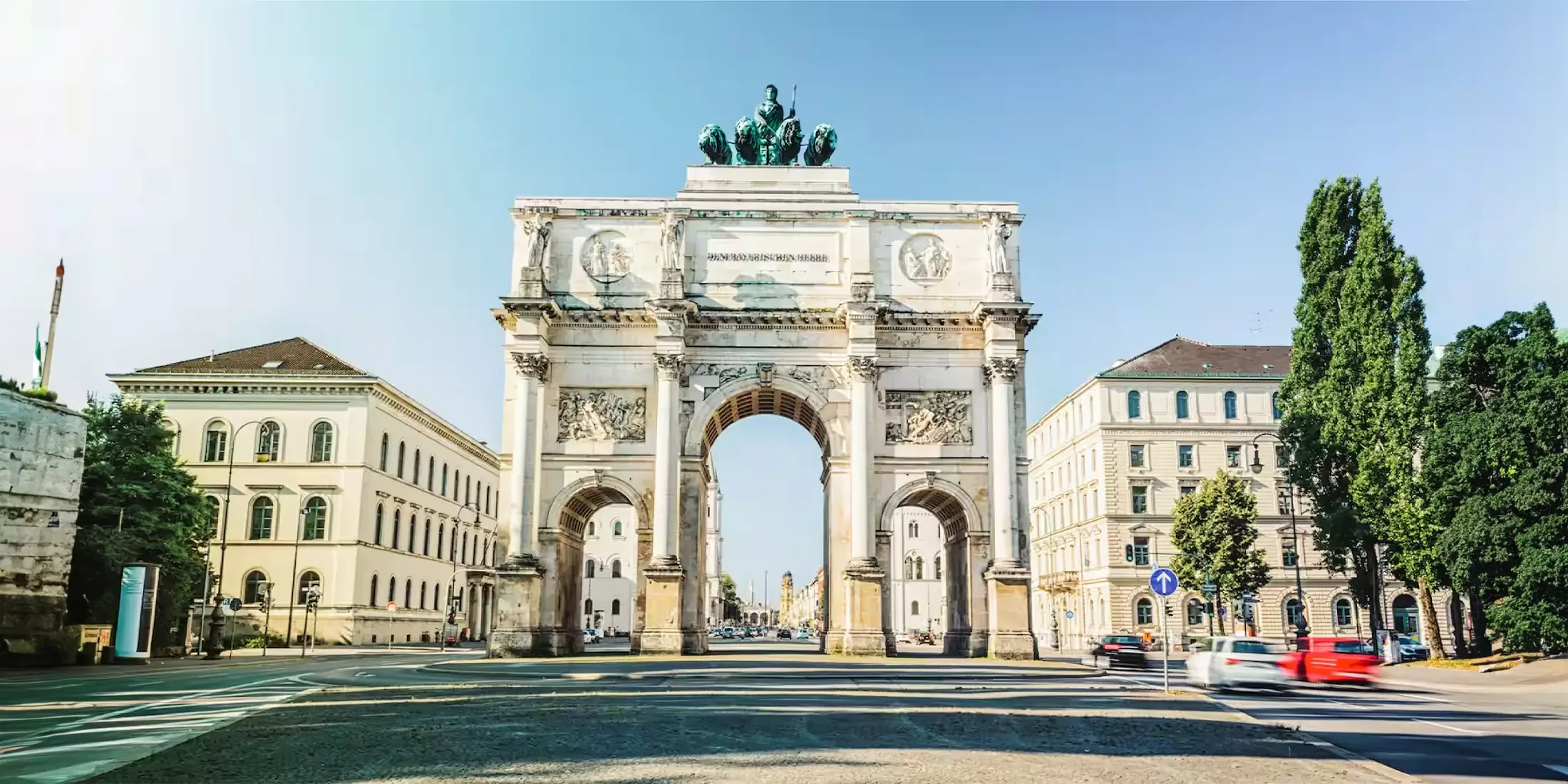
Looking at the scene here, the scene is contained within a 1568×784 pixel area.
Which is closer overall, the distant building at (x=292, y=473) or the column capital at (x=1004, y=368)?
the column capital at (x=1004, y=368)

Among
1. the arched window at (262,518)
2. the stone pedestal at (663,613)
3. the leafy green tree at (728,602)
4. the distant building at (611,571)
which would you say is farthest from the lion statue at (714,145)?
the leafy green tree at (728,602)

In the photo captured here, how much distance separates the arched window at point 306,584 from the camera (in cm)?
5409

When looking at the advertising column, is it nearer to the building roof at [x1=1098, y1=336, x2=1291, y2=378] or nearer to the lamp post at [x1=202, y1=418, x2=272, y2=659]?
the lamp post at [x1=202, y1=418, x2=272, y2=659]

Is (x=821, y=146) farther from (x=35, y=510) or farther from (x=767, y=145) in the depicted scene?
(x=35, y=510)

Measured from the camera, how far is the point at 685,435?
127ft

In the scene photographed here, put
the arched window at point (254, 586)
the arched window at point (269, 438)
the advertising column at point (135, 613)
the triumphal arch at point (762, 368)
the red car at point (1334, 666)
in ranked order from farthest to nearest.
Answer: the arched window at point (269, 438)
the arched window at point (254, 586)
the triumphal arch at point (762, 368)
the advertising column at point (135, 613)
the red car at point (1334, 666)

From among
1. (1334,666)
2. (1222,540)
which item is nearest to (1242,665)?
(1334,666)

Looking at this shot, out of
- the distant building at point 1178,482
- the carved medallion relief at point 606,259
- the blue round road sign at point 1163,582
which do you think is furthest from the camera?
the distant building at point 1178,482

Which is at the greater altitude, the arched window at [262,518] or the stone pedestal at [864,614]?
the arched window at [262,518]

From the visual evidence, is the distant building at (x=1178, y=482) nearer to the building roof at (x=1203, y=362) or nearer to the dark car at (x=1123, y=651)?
the building roof at (x=1203, y=362)

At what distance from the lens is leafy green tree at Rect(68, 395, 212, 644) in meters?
36.2

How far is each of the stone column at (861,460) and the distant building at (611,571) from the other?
220 feet

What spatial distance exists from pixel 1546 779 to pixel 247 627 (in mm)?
53934

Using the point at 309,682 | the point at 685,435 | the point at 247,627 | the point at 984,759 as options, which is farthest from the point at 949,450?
the point at 247,627
